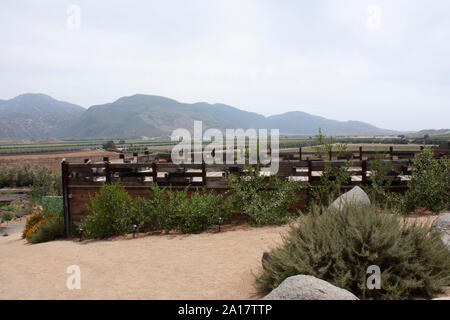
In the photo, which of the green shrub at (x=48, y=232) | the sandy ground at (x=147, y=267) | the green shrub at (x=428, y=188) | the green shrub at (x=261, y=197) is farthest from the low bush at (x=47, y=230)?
the green shrub at (x=428, y=188)

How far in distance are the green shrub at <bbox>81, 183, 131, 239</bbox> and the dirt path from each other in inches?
20.8

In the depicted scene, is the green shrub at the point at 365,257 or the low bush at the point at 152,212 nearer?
the green shrub at the point at 365,257

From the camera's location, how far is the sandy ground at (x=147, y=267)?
5.15 m

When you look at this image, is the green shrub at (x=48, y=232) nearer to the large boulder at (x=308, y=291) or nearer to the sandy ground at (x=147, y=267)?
the sandy ground at (x=147, y=267)

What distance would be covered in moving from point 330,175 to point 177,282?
576cm

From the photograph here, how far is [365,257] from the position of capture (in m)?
4.23

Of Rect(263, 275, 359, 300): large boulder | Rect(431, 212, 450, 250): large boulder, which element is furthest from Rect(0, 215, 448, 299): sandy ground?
Rect(263, 275, 359, 300): large boulder

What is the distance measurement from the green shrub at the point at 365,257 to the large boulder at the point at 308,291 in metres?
0.52

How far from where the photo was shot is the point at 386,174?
949 cm

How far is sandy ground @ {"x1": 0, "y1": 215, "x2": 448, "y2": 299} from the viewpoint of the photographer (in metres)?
5.15

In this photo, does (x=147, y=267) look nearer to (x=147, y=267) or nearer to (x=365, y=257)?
(x=147, y=267)

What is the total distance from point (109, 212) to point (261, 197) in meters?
4.52
